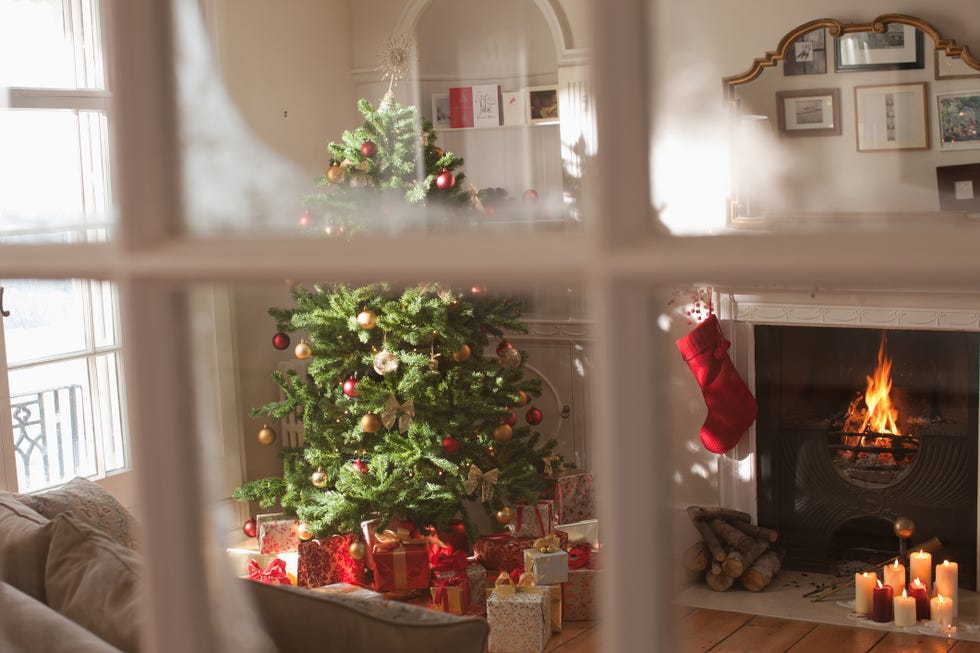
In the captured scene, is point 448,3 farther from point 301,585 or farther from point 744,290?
point 301,585

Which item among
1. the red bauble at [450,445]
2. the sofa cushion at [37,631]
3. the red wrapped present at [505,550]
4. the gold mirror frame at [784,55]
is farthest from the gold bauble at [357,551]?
the red bauble at [450,445]

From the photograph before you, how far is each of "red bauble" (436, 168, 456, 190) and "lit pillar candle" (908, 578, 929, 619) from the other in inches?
13.1

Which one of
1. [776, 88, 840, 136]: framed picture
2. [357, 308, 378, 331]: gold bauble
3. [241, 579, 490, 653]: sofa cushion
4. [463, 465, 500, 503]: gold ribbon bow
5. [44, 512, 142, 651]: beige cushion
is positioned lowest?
[463, 465, 500, 503]: gold ribbon bow

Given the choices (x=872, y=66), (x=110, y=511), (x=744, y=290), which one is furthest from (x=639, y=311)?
(x=110, y=511)

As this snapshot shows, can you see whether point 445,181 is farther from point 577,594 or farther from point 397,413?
point 397,413

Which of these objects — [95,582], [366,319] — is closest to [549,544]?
[95,582]

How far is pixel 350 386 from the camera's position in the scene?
5.57 feet

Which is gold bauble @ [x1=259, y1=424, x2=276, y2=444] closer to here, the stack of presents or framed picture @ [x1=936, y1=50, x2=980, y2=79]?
the stack of presents

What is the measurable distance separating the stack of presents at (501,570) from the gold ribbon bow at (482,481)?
0.58 meters

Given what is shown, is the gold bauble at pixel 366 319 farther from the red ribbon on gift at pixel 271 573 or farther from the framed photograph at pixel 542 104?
the framed photograph at pixel 542 104

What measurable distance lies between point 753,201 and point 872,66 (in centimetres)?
10

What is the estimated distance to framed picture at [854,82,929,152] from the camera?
378mm

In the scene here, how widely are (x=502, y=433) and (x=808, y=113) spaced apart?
792 mm

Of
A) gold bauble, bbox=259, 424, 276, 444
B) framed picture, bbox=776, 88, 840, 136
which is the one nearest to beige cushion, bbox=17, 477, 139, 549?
gold bauble, bbox=259, 424, 276, 444
